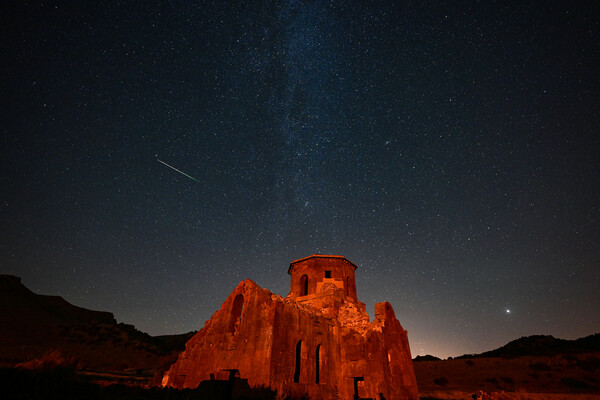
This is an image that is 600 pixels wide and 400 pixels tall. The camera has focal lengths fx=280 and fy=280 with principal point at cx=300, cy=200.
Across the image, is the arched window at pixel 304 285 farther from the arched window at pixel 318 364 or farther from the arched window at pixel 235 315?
the arched window at pixel 235 315

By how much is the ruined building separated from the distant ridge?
120 ft

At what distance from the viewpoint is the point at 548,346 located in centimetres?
4078

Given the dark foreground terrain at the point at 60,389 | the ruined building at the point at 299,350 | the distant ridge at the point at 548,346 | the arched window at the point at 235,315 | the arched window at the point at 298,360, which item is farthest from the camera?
the distant ridge at the point at 548,346

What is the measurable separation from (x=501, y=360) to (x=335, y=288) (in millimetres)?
34418

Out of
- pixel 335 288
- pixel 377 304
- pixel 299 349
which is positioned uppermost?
pixel 335 288

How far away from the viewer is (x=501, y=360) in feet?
123

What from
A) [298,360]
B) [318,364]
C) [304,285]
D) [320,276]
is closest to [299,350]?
[298,360]

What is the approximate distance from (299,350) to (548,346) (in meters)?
47.5

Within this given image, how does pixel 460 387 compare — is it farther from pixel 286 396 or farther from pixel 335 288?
pixel 286 396

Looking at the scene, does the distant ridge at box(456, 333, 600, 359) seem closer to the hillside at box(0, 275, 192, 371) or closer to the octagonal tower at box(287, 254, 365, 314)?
the octagonal tower at box(287, 254, 365, 314)

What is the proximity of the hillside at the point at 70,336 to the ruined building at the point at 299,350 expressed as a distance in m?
24.3

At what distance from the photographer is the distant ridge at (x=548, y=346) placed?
3719 cm

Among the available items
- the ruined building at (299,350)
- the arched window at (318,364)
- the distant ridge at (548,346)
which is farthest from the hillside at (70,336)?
the distant ridge at (548,346)

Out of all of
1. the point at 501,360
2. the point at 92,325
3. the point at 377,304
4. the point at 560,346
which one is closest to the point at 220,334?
the point at 377,304
